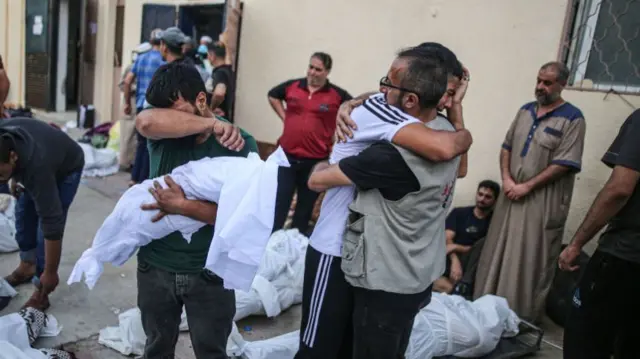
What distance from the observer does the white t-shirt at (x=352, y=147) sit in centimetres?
181

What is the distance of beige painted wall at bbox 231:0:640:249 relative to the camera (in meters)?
3.94

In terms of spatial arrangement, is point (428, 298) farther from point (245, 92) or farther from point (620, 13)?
point (245, 92)

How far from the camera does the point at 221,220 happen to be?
5.97ft

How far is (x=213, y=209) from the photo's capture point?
6.43 ft

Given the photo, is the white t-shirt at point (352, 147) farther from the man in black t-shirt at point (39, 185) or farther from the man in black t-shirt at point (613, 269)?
the man in black t-shirt at point (39, 185)

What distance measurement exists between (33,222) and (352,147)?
2421 millimetres

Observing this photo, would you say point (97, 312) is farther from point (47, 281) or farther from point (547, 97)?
point (547, 97)

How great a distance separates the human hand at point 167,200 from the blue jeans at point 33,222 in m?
1.56

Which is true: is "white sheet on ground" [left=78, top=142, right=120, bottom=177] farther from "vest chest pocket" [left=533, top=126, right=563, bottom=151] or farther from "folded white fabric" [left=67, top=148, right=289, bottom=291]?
"vest chest pocket" [left=533, top=126, right=563, bottom=151]

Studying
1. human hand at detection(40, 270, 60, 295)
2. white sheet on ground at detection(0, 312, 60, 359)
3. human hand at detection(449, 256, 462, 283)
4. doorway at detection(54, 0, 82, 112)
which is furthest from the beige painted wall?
doorway at detection(54, 0, 82, 112)

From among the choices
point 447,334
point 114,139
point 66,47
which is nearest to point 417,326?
point 447,334

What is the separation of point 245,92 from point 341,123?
15.9ft

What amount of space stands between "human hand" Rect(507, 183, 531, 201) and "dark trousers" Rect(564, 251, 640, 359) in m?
1.13

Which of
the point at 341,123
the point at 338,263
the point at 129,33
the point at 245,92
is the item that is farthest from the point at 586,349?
the point at 129,33
